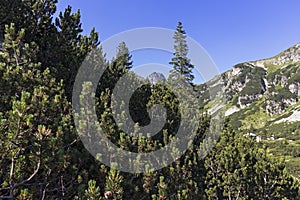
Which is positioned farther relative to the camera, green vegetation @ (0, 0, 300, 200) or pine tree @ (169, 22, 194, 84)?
pine tree @ (169, 22, 194, 84)

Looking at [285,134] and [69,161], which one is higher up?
[285,134]

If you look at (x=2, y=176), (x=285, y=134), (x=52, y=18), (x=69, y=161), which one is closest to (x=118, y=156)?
(x=69, y=161)

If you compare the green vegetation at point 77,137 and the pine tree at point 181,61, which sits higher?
the pine tree at point 181,61

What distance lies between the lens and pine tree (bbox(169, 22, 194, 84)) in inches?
1459

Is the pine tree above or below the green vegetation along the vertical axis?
above

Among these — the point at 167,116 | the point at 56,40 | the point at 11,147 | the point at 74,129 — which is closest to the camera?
the point at 11,147

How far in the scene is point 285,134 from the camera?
441ft

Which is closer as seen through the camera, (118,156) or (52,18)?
(118,156)

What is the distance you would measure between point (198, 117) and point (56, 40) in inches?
282

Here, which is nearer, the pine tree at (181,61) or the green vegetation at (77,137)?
the green vegetation at (77,137)

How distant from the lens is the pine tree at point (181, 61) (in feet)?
122

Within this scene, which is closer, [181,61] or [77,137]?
[77,137]

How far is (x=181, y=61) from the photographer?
3791 cm

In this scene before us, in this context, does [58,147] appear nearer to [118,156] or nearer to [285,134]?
[118,156]
